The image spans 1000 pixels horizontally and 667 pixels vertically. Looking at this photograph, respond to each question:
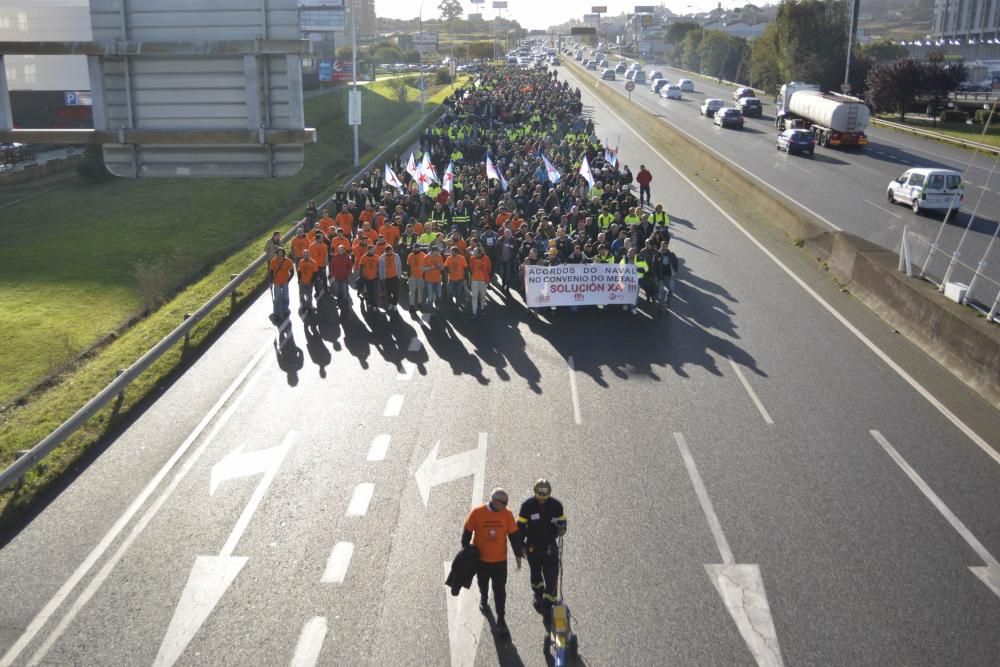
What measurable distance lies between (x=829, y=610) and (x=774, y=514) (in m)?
2.11

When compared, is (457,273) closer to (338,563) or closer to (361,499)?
(361,499)

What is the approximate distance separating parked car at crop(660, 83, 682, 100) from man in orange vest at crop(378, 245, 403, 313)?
2754 inches

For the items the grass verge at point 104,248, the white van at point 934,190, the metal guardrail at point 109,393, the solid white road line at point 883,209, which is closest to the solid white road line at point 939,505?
the metal guardrail at point 109,393

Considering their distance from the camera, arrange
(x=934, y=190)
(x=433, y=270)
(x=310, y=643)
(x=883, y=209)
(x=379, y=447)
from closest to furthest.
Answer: (x=310, y=643), (x=379, y=447), (x=433, y=270), (x=934, y=190), (x=883, y=209)

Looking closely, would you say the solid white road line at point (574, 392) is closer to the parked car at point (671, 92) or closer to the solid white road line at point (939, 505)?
the solid white road line at point (939, 505)

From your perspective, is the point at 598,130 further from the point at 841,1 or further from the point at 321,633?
the point at 321,633

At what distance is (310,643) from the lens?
29.6ft

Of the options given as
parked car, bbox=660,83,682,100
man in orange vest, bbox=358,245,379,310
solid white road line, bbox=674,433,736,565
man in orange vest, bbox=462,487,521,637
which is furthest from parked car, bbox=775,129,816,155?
man in orange vest, bbox=462,487,521,637

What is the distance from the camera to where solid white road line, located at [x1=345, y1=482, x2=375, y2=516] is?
11.6m

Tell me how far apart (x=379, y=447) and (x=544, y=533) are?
468cm

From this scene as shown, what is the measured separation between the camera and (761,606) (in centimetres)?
959

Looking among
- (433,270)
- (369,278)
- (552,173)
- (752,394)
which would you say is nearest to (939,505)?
(752,394)

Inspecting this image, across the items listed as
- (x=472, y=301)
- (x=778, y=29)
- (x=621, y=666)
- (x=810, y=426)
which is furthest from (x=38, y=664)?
(x=778, y=29)

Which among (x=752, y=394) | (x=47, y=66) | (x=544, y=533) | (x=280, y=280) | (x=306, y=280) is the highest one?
(x=47, y=66)
